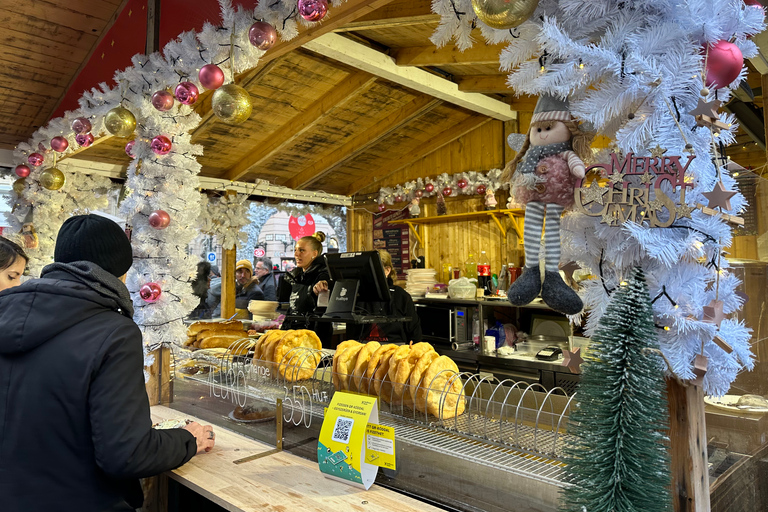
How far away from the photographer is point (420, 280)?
615cm

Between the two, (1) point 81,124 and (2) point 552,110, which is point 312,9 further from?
(1) point 81,124

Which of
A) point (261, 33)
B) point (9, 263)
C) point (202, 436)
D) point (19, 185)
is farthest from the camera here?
point (19, 185)

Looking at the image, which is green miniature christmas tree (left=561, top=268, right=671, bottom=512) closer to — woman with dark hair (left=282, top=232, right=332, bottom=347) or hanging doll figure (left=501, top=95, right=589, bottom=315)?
hanging doll figure (left=501, top=95, right=589, bottom=315)

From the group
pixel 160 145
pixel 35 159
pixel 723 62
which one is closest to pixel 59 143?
pixel 35 159

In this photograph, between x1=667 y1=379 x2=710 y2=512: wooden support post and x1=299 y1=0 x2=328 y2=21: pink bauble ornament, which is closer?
x1=667 y1=379 x2=710 y2=512: wooden support post

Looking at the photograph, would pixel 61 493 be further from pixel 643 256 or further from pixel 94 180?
pixel 94 180

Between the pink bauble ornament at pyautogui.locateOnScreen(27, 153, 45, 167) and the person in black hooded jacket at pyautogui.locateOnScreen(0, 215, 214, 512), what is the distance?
169 inches

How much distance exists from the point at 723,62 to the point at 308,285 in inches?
146

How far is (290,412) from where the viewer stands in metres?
1.83

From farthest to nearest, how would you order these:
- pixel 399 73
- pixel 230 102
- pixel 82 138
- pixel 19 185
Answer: pixel 19 185 < pixel 399 73 < pixel 82 138 < pixel 230 102

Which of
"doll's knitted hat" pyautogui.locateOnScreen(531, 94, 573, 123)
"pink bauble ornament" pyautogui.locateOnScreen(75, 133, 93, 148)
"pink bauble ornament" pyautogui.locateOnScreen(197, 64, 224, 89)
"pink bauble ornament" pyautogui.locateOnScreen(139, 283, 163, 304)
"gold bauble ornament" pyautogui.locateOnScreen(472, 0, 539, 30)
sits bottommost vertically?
"pink bauble ornament" pyautogui.locateOnScreen(139, 283, 163, 304)

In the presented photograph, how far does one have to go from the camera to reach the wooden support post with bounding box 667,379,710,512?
0.97 meters

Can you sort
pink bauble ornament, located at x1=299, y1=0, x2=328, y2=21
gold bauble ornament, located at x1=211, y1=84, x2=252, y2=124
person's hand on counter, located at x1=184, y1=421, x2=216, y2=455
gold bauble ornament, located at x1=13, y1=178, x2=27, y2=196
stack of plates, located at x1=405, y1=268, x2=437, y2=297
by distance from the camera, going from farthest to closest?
1. stack of plates, located at x1=405, y1=268, x2=437, y2=297
2. gold bauble ornament, located at x1=13, y1=178, x2=27, y2=196
3. gold bauble ornament, located at x1=211, y1=84, x2=252, y2=124
4. pink bauble ornament, located at x1=299, y1=0, x2=328, y2=21
5. person's hand on counter, located at x1=184, y1=421, x2=216, y2=455

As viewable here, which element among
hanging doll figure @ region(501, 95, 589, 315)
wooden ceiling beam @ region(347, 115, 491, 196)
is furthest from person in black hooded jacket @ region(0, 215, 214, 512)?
wooden ceiling beam @ region(347, 115, 491, 196)
